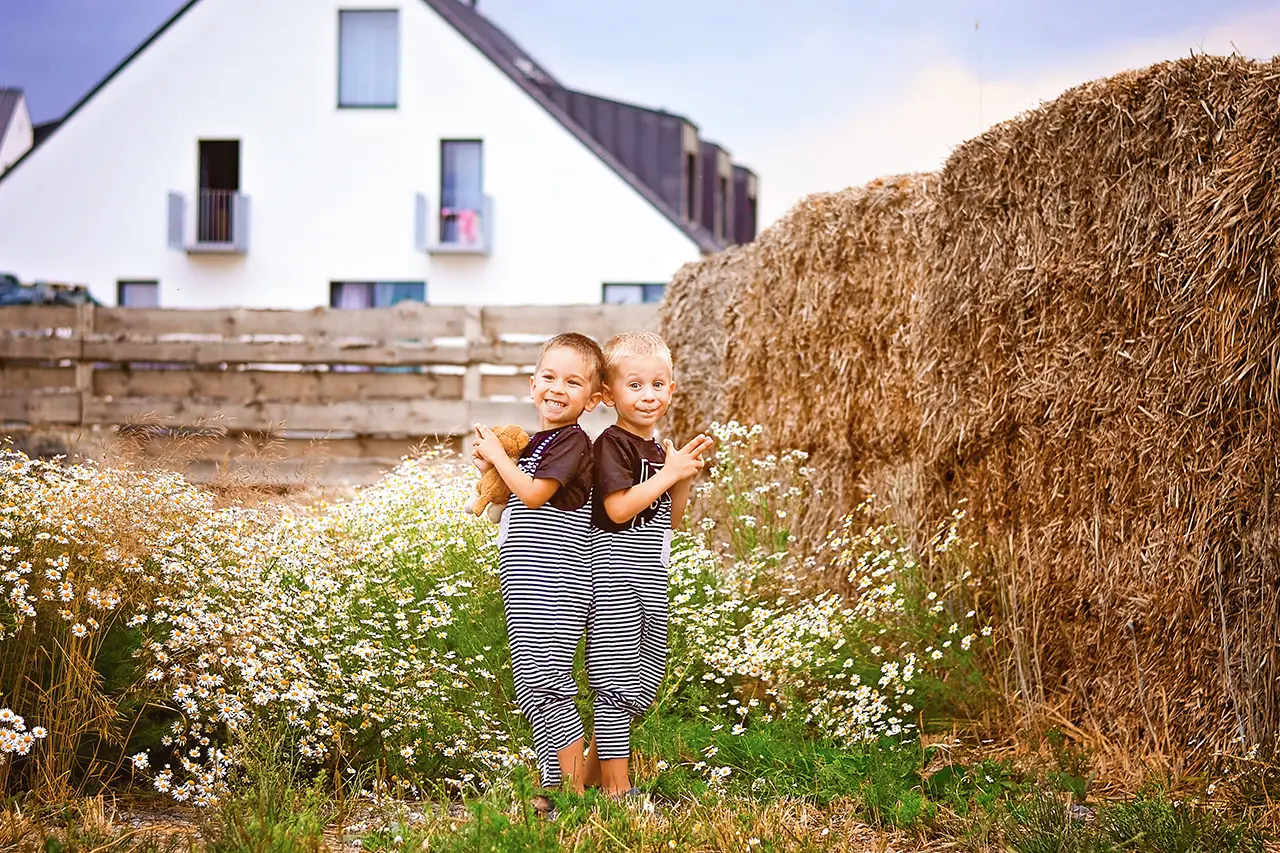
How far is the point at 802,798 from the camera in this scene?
3.78m

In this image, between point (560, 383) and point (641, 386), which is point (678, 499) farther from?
point (560, 383)

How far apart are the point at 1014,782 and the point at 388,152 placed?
67.1 ft

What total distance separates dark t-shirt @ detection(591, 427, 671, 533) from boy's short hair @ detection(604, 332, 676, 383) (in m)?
0.19

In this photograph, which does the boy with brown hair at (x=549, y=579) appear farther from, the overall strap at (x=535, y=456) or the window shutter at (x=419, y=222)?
the window shutter at (x=419, y=222)

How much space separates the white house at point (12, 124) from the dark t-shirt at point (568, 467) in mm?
37020

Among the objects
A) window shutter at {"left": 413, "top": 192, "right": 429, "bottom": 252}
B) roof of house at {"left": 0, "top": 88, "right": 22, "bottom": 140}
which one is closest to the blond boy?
window shutter at {"left": 413, "top": 192, "right": 429, "bottom": 252}

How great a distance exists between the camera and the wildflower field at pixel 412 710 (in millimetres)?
3389

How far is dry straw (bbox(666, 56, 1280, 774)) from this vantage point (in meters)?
4.06

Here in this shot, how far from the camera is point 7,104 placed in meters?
37.1

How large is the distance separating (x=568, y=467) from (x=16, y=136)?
130 feet

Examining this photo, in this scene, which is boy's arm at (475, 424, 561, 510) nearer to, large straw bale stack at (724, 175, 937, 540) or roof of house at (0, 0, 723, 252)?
large straw bale stack at (724, 175, 937, 540)

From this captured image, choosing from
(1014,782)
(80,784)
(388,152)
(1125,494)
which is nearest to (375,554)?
(80,784)

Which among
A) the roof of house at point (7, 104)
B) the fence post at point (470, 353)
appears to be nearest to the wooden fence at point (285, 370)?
the fence post at point (470, 353)

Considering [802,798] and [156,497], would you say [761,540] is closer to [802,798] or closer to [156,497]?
[802,798]
